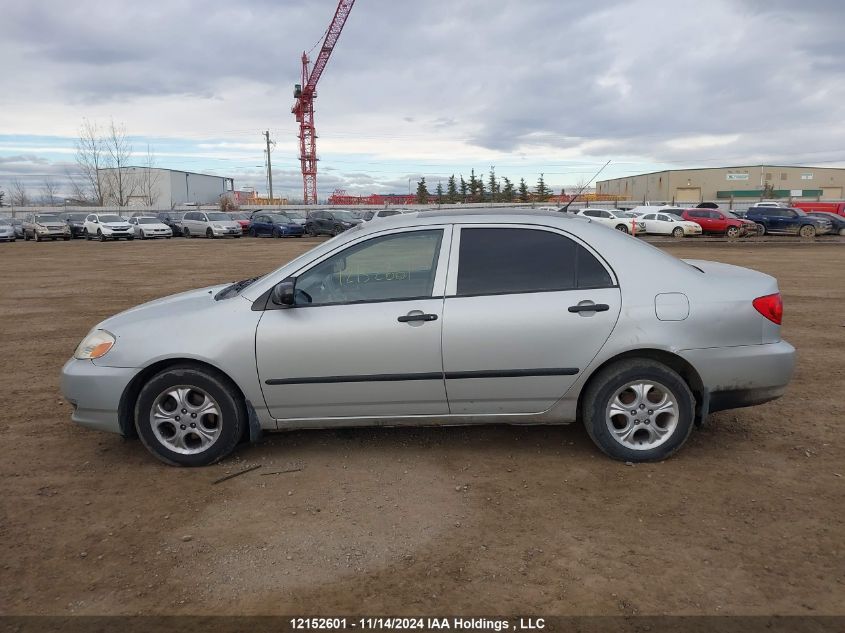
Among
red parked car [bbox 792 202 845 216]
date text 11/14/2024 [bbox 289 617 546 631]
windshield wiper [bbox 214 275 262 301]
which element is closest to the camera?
date text 11/14/2024 [bbox 289 617 546 631]

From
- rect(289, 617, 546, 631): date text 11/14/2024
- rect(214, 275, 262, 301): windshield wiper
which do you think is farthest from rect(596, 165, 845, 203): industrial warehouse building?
rect(289, 617, 546, 631): date text 11/14/2024

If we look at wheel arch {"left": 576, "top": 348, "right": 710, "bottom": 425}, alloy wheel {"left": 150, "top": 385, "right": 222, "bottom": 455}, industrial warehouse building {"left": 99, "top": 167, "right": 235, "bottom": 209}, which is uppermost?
industrial warehouse building {"left": 99, "top": 167, "right": 235, "bottom": 209}

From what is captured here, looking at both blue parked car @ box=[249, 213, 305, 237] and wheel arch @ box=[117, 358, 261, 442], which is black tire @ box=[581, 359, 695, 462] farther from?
blue parked car @ box=[249, 213, 305, 237]

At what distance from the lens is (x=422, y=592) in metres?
2.79

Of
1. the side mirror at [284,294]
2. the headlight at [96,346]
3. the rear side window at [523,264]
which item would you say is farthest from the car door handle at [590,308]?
the headlight at [96,346]

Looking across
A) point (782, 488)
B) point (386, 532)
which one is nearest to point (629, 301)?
point (782, 488)

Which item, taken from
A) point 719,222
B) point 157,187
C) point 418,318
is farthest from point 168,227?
point 157,187

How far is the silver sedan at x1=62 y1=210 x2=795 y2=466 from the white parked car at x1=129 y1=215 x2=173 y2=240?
121 feet

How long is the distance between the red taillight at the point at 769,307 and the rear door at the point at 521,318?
90 centimetres

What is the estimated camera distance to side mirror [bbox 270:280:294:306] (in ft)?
12.9

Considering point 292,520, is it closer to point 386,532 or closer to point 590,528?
point 386,532

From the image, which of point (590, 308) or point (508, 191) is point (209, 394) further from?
point (508, 191)

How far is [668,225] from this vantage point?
106 ft

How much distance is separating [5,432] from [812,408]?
6323 millimetres
